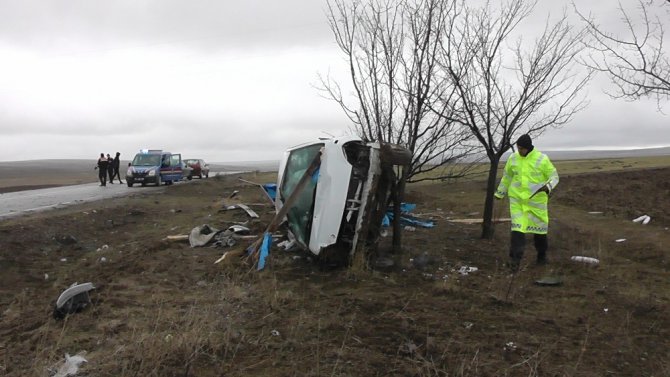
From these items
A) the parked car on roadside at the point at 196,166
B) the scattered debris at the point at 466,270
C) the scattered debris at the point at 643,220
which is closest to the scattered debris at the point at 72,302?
the scattered debris at the point at 466,270

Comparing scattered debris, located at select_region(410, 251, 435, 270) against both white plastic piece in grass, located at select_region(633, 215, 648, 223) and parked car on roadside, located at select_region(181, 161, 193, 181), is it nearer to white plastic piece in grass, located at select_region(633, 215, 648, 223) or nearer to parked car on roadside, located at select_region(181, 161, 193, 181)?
white plastic piece in grass, located at select_region(633, 215, 648, 223)

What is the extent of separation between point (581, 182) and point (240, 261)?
46.9ft

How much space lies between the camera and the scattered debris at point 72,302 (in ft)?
14.5

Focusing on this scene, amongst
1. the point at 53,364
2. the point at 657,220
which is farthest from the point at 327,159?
the point at 657,220

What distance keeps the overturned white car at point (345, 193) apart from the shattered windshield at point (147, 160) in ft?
70.6

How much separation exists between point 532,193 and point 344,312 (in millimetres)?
2884

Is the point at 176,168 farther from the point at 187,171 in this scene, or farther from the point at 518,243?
the point at 518,243

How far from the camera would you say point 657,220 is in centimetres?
1000

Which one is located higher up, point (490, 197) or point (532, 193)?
point (532, 193)

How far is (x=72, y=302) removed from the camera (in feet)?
14.8

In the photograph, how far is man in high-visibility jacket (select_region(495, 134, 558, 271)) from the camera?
5688 mm

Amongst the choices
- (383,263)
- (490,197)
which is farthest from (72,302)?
(490,197)

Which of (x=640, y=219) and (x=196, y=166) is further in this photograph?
(x=196, y=166)

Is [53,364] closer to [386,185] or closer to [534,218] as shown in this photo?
[386,185]
